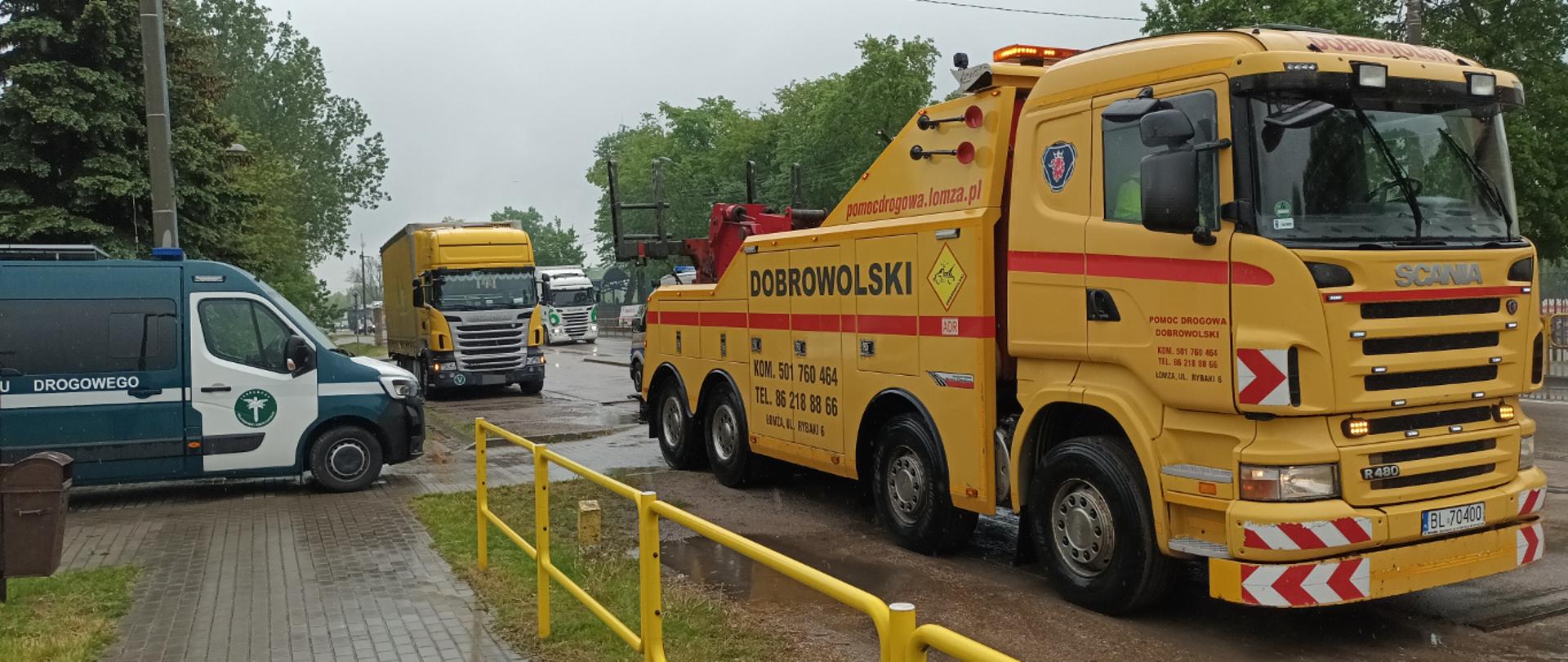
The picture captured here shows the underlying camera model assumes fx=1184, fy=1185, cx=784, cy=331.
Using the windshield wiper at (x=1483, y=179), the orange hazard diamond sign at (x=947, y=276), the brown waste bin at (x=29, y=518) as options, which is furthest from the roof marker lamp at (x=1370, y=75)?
the brown waste bin at (x=29, y=518)

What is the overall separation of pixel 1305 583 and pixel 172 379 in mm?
9567

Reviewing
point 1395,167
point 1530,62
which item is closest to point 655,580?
point 1395,167

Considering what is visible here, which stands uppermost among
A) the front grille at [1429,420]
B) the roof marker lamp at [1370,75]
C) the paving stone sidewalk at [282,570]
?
the roof marker lamp at [1370,75]

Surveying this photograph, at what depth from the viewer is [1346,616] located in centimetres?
640

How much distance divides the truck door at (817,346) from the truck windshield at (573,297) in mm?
46530

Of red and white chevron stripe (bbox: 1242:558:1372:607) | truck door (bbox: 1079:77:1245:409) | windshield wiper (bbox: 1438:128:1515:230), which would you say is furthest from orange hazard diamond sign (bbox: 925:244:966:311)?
windshield wiper (bbox: 1438:128:1515:230)

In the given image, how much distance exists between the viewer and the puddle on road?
22.4 feet

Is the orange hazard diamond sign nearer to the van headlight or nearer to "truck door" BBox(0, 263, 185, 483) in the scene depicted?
the van headlight

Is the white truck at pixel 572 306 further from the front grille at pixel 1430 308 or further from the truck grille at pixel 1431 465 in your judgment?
the front grille at pixel 1430 308

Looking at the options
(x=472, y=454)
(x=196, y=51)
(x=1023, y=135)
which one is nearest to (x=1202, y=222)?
(x=1023, y=135)

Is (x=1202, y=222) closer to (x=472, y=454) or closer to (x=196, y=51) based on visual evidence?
(x=472, y=454)

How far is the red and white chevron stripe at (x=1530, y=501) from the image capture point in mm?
6105

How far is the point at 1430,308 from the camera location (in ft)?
18.6

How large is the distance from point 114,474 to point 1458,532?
34.4 feet
